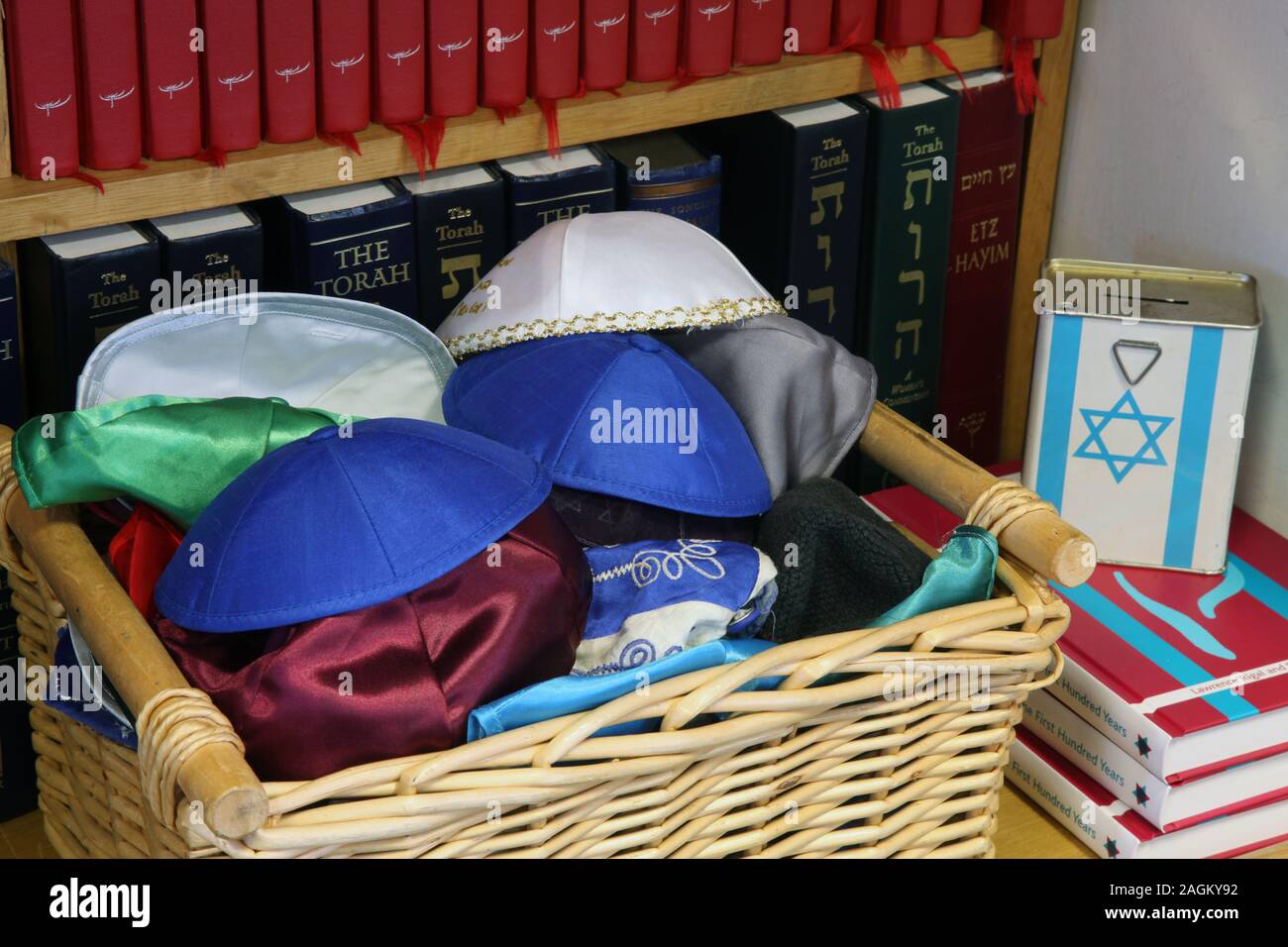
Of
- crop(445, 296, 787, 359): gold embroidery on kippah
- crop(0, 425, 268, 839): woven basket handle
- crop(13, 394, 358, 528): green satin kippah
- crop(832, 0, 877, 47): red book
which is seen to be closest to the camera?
crop(0, 425, 268, 839): woven basket handle

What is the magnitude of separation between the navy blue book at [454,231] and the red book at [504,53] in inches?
1.8

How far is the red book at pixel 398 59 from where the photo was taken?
946 millimetres

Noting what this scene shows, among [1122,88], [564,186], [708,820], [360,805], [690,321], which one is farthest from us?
[1122,88]

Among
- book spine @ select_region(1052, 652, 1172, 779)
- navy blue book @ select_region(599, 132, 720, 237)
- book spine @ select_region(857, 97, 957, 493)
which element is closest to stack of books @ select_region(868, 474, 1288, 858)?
book spine @ select_region(1052, 652, 1172, 779)

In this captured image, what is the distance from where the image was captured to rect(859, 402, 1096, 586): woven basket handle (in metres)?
0.81

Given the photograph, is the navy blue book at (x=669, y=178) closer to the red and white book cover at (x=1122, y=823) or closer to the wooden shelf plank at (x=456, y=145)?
the wooden shelf plank at (x=456, y=145)

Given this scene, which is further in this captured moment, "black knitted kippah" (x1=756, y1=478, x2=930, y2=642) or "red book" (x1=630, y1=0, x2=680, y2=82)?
"red book" (x1=630, y1=0, x2=680, y2=82)

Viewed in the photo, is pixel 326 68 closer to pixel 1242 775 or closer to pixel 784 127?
pixel 784 127

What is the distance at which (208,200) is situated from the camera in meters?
0.93

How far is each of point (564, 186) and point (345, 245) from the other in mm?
144

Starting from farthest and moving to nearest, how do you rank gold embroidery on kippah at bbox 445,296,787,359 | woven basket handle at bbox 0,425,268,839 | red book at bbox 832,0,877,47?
red book at bbox 832,0,877,47
gold embroidery on kippah at bbox 445,296,787,359
woven basket handle at bbox 0,425,268,839

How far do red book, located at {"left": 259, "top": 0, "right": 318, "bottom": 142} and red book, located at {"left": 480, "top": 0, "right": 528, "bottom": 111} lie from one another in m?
0.10

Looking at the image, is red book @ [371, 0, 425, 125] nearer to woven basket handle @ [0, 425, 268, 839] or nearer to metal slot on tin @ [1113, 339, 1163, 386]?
woven basket handle @ [0, 425, 268, 839]

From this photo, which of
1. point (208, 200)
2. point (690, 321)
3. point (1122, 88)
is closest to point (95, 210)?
point (208, 200)
